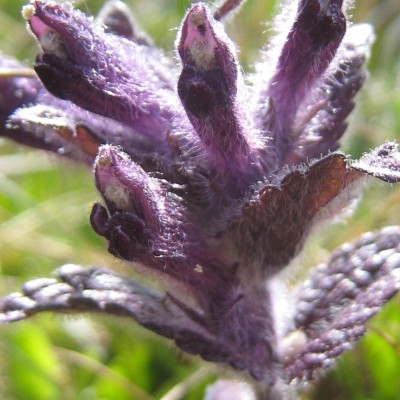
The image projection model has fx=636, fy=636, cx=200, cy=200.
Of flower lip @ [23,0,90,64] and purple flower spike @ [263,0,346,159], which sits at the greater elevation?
flower lip @ [23,0,90,64]

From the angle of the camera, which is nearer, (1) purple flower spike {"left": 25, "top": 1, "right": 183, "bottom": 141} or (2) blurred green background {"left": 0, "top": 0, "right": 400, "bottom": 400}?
(1) purple flower spike {"left": 25, "top": 1, "right": 183, "bottom": 141}

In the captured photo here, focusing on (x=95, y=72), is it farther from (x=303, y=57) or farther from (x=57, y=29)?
(x=303, y=57)

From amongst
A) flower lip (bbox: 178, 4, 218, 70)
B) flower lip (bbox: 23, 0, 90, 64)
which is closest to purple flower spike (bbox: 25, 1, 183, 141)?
flower lip (bbox: 23, 0, 90, 64)

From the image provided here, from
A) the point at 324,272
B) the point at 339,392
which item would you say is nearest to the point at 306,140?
the point at 324,272

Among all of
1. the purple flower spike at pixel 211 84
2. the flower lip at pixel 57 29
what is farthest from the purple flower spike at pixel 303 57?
the flower lip at pixel 57 29

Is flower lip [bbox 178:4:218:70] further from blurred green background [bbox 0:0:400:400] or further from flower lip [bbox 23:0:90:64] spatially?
blurred green background [bbox 0:0:400:400]

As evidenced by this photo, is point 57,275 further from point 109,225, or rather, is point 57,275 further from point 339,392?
point 339,392

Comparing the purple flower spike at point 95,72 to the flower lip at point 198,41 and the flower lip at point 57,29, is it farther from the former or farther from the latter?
the flower lip at point 198,41

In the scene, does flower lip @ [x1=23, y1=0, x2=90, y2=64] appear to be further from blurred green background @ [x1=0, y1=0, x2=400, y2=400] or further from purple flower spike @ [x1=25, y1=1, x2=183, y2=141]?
blurred green background @ [x1=0, y1=0, x2=400, y2=400]
